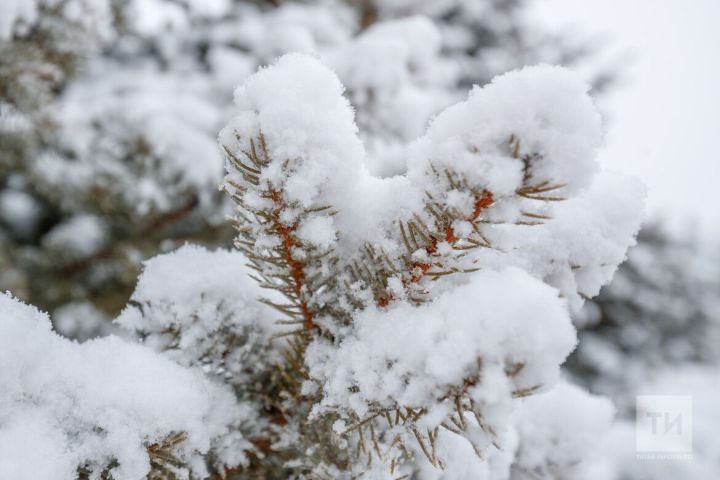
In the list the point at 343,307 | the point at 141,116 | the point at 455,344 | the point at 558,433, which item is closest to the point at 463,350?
the point at 455,344

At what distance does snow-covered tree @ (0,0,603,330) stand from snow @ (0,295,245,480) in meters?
1.30

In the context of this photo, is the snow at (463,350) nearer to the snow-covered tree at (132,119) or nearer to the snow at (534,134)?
the snow at (534,134)

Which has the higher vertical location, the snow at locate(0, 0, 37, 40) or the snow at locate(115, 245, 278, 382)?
the snow at locate(0, 0, 37, 40)

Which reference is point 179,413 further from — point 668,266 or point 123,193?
point 668,266

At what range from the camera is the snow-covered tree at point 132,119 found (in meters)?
1.96

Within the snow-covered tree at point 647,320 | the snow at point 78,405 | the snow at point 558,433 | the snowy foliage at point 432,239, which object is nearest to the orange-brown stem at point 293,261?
the snowy foliage at point 432,239

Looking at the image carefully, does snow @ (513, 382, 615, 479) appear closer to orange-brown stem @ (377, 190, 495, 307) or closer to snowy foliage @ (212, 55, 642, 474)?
snowy foliage @ (212, 55, 642, 474)

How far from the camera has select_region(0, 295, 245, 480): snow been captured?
70 cm

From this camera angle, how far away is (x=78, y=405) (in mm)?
754

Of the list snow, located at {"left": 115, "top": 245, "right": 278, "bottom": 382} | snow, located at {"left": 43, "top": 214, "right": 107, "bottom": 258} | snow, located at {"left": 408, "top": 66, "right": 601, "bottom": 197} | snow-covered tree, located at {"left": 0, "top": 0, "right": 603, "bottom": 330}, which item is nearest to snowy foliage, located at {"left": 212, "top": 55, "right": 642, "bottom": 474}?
snow, located at {"left": 408, "top": 66, "right": 601, "bottom": 197}

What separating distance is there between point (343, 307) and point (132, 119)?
8.25ft

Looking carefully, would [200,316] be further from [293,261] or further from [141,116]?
[141,116]

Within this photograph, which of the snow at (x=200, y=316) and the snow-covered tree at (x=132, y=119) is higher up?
the snow-covered tree at (x=132, y=119)

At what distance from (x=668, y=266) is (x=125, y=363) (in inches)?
326
